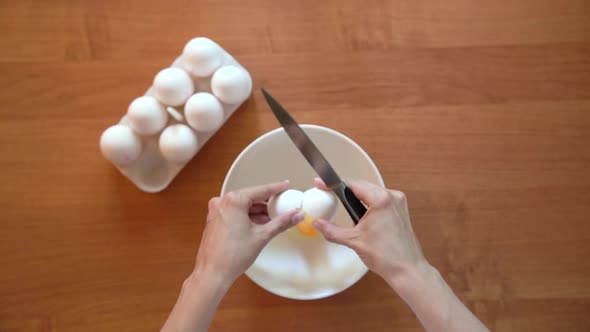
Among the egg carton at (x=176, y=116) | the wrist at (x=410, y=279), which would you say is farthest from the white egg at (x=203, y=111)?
the wrist at (x=410, y=279)

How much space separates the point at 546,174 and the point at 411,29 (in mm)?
395

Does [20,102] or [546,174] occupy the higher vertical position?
[20,102]

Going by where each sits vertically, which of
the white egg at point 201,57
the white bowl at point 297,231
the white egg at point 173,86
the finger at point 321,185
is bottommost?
the white bowl at point 297,231

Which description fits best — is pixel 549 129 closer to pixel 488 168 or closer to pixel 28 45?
pixel 488 168

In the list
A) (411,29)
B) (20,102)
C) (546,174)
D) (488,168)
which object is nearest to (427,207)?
(488,168)

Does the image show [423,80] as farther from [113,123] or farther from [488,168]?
[113,123]

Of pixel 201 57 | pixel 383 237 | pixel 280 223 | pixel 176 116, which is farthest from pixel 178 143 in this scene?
pixel 383 237

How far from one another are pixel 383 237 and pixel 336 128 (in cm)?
30

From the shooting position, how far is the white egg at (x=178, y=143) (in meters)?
0.77

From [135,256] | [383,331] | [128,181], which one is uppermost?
[128,181]

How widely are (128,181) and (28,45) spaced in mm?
350

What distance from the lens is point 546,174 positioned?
0.84m

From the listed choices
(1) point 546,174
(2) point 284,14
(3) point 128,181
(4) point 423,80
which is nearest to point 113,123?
(3) point 128,181

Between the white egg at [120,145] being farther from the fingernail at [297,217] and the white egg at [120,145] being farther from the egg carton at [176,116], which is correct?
the fingernail at [297,217]
